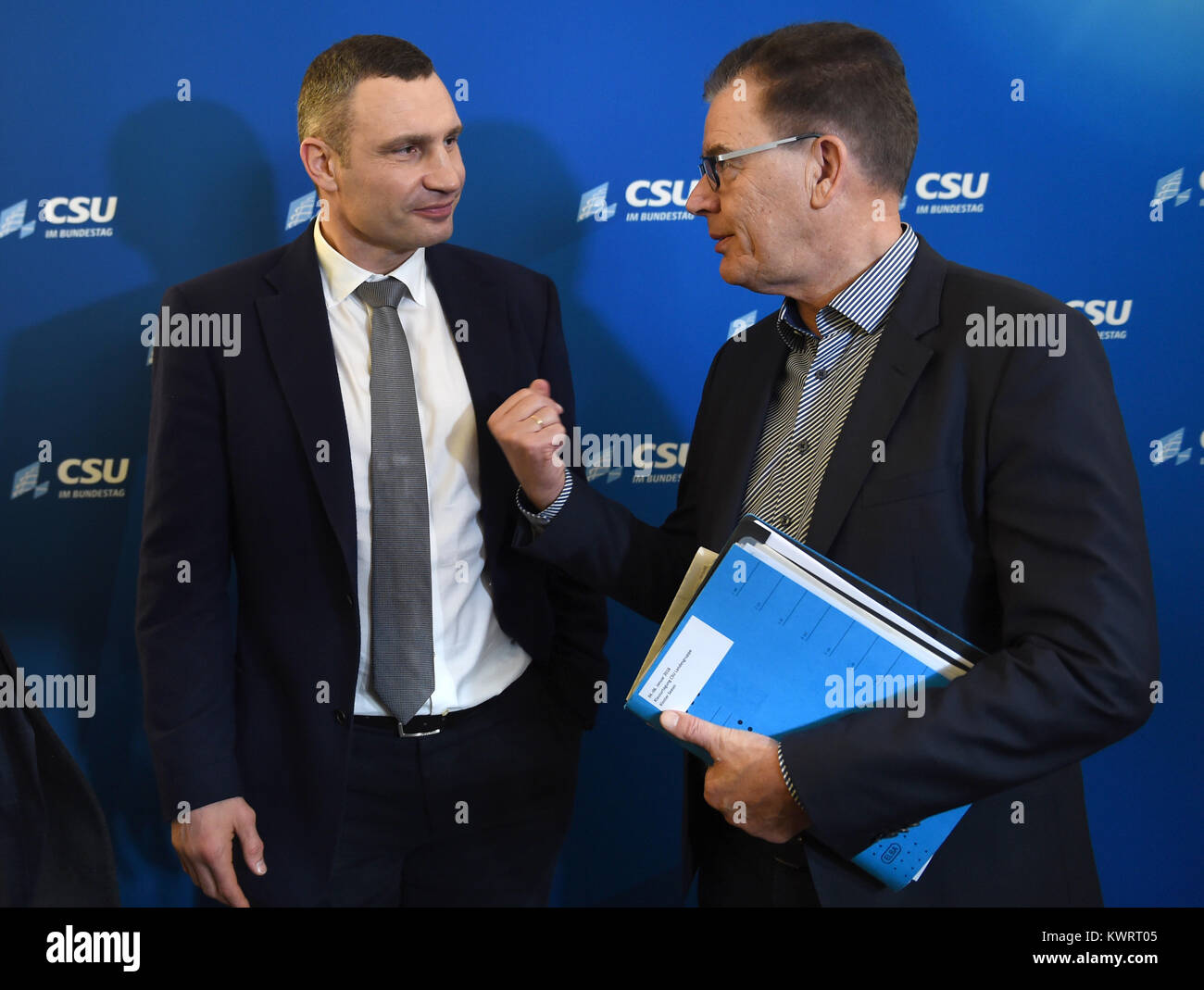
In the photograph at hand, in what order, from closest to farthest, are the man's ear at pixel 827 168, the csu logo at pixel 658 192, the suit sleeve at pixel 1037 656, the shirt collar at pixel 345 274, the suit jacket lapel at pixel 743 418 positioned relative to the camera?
Result: the suit sleeve at pixel 1037 656 → the man's ear at pixel 827 168 → the suit jacket lapel at pixel 743 418 → the shirt collar at pixel 345 274 → the csu logo at pixel 658 192

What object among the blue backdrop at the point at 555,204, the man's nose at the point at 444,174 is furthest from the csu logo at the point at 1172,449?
the man's nose at the point at 444,174

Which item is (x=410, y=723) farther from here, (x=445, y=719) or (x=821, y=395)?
(x=821, y=395)

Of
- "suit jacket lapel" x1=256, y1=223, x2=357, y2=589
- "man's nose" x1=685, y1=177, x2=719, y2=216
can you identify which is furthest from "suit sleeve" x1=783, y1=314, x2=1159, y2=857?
"suit jacket lapel" x1=256, y1=223, x2=357, y2=589

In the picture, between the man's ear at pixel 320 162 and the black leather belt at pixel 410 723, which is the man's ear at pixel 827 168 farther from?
the black leather belt at pixel 410 723

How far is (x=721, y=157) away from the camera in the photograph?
1679 millimetres

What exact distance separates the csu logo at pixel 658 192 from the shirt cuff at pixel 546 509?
0.96 meters

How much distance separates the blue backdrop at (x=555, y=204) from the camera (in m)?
2.41

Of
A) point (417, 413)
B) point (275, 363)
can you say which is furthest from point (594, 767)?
point (275, 363)

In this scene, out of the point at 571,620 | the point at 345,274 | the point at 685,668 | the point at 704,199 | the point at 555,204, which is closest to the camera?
the point at 685,668

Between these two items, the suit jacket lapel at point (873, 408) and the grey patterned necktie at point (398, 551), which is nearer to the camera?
the suit jacket lapel at point (873, 408)

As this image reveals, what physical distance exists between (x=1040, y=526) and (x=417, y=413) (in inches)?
44.6

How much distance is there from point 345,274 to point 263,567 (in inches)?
23.3

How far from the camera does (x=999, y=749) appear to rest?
137 centimetres

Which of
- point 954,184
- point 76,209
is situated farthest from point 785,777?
point 76,209
